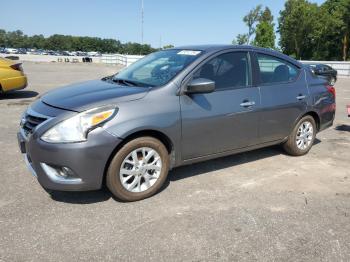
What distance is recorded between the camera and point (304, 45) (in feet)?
194

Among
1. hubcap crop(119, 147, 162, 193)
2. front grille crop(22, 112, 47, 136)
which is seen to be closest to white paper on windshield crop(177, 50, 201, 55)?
hubcap crop(119, 147, 162, 193)

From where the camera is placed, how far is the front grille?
3693 mm

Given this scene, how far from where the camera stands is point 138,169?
12.7 ft

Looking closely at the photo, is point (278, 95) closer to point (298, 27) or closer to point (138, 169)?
point (138, 169)

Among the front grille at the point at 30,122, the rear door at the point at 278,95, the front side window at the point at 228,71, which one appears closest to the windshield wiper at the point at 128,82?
the front side window at the point at 228,71

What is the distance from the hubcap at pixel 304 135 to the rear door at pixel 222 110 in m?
1.09

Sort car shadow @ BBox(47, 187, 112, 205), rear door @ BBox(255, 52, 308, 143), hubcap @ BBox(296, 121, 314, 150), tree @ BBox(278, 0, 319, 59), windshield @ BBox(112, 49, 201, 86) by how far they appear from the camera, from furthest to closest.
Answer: tree @ BBox(278, 0, 319, 59) → hubcap @ BBox(296, 121, 314, 150) → rear door @ BBox(255, 52, 308, 143) → windshield @ BBox(112, 49, 201, 86) → car shadow @ BBox(47, 187, 112, 205)

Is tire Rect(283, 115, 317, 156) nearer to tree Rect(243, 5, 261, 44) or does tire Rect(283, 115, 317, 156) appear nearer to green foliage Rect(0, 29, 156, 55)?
tree Rect(243, 5, 261, 44)

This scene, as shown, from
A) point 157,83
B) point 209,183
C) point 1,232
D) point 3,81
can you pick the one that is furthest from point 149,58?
point 3,81

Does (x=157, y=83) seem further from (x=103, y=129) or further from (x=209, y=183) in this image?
(x=209, y=183)

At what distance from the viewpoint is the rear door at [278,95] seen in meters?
4.97

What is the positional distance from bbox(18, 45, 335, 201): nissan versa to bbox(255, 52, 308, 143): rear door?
1cm

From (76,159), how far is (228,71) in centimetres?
225

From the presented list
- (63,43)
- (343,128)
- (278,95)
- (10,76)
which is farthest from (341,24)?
(63,43)
